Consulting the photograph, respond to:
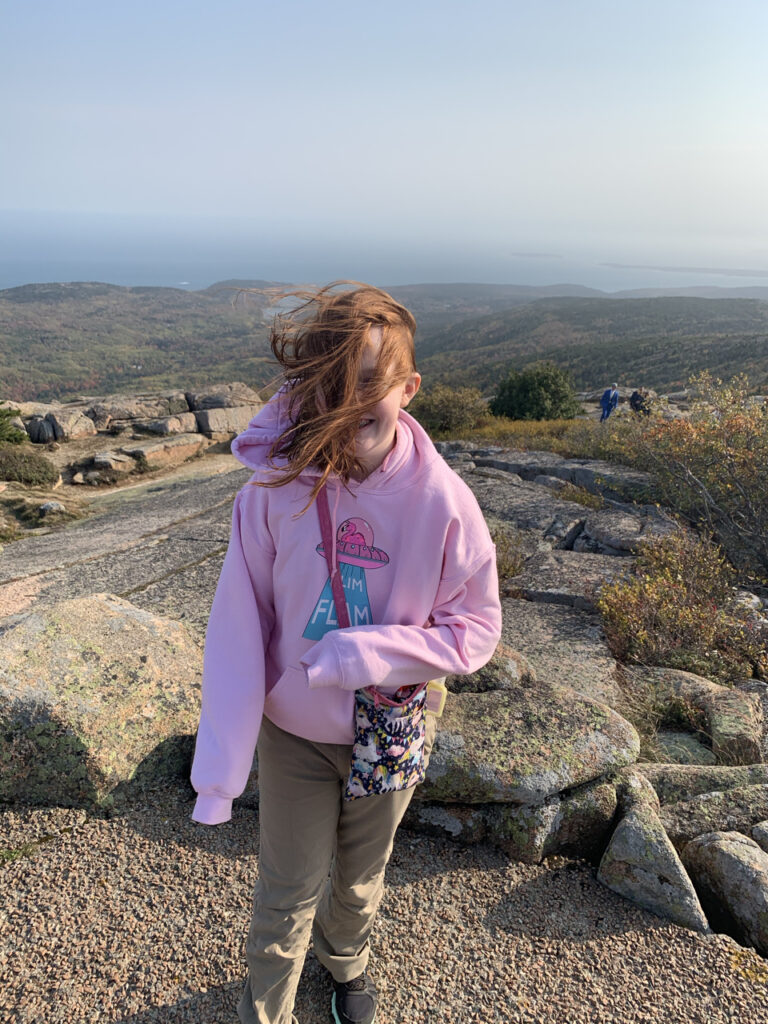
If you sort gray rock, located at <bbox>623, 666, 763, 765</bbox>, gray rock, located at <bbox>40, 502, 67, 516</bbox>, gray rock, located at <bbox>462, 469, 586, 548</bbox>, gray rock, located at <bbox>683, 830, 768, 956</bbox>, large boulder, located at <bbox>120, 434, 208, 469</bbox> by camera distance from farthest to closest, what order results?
large boulder, located at <bbox>120, 434, 208, 469</bbox> → gray rock, located at <bbox>40, 502, 67, 516</bbox> → gray rock, located at <bbox>462, 469, 586, 548</bbox> → gray rock, located at <bbox>623, 666, 763, 765</bbox> → gray rock, located at <bbox>683, 830, 768, 956</bbox>

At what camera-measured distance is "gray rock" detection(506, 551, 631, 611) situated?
500 centimetres

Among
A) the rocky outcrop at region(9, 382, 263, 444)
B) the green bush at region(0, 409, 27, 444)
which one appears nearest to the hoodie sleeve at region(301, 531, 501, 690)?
the rocky outcrop at region(9, 382, 263, 444)

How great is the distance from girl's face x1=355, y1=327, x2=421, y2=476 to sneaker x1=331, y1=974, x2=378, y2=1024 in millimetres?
1736

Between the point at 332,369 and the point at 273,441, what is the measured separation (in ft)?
0.95


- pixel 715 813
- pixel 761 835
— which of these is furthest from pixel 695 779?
pixel 761 835

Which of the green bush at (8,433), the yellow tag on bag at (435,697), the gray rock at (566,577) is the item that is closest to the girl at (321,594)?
the yellow tag on bag at (435,697)

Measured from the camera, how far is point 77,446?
16.1 metres

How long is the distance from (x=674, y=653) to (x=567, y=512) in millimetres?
2999

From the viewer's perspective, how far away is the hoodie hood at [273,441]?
1657 millimetres

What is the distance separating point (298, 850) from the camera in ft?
5.62

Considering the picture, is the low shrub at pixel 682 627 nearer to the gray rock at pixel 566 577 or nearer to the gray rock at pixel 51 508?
the gray rock at pixel 566 577

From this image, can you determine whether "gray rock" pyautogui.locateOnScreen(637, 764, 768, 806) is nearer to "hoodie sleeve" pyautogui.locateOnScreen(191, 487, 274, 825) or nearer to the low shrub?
the low shrub

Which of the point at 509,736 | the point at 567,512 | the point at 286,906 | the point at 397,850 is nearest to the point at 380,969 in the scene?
the point at 397,850

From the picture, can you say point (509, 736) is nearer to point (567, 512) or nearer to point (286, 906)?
point (286, 906)
